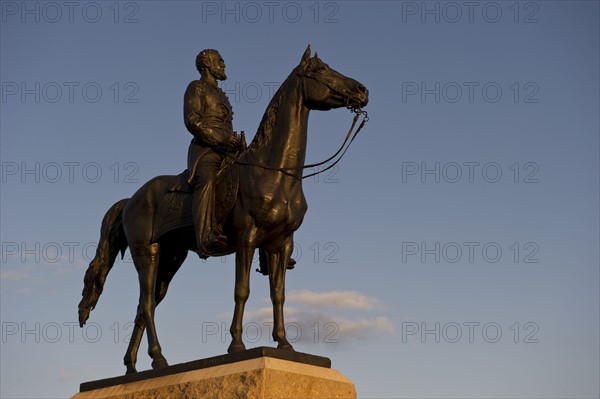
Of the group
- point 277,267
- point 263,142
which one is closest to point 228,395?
point 277,267

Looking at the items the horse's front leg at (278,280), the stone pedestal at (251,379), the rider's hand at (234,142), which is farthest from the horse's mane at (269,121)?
the stone pedestal at (251,379)

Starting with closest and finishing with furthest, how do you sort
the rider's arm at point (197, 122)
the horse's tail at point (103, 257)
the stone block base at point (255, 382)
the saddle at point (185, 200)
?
the stone block base at point (255, 382)
the saddle at point (185, 200)
the rider's arm at point (197, 122)
the horse's tail at point (103, 257)

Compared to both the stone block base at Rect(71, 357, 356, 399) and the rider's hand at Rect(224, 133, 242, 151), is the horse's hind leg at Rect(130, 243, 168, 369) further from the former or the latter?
the rider's hand at Rect(224, 133, 242, 151)

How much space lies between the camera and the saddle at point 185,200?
13672 mm

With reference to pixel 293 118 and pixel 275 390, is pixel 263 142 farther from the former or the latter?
pixel 275 390

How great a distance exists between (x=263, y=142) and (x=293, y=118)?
48 cm

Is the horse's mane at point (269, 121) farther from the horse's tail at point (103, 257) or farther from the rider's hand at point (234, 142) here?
the horse's tail at point (103, 257)

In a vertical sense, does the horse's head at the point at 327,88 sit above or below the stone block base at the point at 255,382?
above

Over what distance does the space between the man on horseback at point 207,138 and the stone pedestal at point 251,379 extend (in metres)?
1.47

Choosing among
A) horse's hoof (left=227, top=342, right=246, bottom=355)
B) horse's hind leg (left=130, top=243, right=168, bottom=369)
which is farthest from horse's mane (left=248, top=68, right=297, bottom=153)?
horse's hoof (left=227, top=342, right=246, bottom=355)

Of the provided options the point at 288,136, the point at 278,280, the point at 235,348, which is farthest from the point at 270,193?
the point at 235,348

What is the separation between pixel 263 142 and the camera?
13.8 m

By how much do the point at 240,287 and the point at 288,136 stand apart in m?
1.89

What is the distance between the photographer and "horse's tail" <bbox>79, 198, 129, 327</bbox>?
15.3 metres
